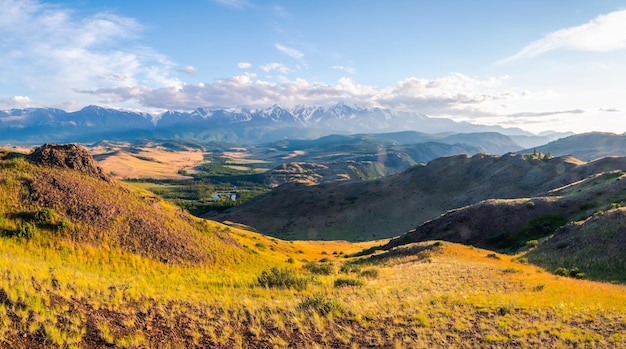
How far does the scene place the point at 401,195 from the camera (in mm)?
145625

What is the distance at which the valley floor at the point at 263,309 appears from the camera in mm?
12477

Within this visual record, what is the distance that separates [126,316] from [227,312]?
399cm

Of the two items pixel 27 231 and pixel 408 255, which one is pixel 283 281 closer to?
pixel 27 231

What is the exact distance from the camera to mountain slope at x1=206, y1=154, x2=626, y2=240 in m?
118

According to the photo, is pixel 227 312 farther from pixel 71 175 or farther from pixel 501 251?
pixel 501 251

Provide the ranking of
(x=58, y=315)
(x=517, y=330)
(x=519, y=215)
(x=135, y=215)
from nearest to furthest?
(x=58, y=315), (x=517, y=330), (x=135, y=215), (x=519, y=215)

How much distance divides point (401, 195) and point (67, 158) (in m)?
129

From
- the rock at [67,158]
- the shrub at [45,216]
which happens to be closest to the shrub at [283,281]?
the shrub at [45,216]

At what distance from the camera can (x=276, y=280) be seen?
74.8 feet

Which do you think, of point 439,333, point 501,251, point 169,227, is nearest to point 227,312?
point 439,333

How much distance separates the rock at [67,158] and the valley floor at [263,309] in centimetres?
1127

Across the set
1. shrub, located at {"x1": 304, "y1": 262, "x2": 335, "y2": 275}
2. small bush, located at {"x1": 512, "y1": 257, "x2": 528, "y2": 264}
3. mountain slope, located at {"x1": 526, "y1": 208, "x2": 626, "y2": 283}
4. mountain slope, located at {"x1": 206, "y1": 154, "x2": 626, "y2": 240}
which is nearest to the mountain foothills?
mountain slope, located at {"x1": 526, "y1": 208, "x2": 626, "y2": 283}

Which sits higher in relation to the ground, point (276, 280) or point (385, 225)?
point (276, 280)

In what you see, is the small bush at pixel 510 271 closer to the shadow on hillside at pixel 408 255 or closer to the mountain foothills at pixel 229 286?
the mountain foothills at pixel 229 286
